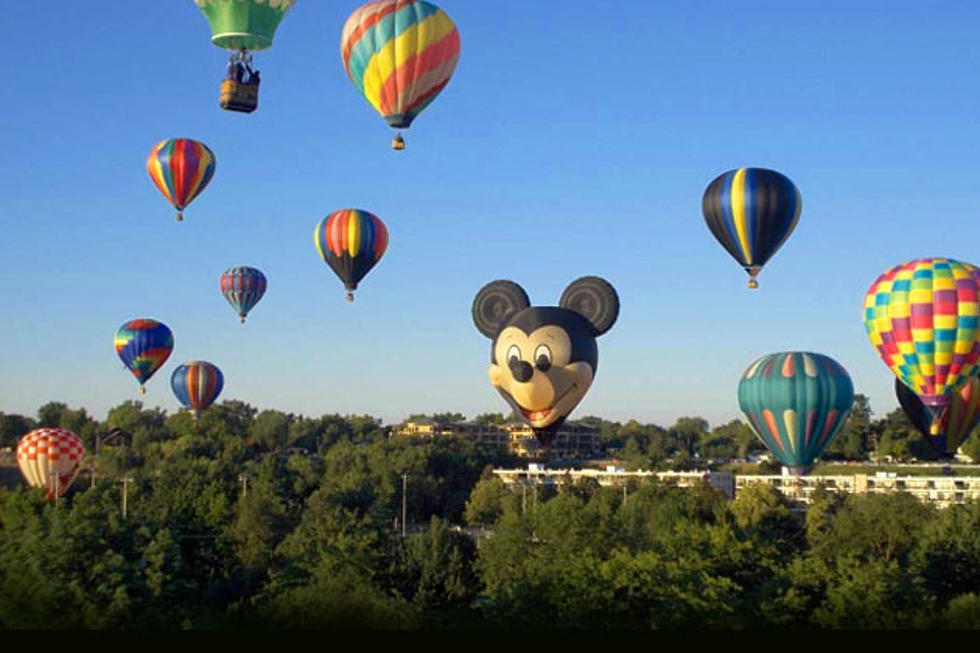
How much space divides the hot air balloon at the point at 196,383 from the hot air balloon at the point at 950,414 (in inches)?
1821

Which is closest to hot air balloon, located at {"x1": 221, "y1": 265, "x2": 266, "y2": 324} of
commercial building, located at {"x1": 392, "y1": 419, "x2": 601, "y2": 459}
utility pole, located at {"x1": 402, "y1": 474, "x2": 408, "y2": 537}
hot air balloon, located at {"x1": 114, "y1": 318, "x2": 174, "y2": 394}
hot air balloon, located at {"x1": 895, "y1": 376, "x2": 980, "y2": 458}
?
hot air balloon, located at {"x1": 114, "y1": 318, "x2": 174, "y2": 394}

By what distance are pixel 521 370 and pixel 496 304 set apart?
331 cm

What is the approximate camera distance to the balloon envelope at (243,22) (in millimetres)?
38531

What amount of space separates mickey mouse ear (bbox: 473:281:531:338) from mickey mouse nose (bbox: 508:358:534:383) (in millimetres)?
1970

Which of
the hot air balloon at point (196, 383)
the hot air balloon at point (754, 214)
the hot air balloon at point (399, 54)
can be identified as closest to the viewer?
the hot air balloon at point (399, 54)

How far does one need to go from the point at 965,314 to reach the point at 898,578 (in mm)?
13212

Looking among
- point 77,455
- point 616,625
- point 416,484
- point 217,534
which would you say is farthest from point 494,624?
point 416,484

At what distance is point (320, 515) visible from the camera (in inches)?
2459

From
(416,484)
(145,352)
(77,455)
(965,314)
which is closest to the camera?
(965,314)

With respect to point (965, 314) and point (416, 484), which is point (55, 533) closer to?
point (965, 314)

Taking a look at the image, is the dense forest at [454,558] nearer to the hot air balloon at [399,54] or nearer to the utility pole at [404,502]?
the utility pole at [404,502]

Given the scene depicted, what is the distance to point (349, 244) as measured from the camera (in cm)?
4938

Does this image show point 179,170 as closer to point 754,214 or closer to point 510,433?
point 754,214

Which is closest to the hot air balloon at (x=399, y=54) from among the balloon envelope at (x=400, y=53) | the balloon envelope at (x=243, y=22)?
the balloon envelope at (x=400, y=53)
